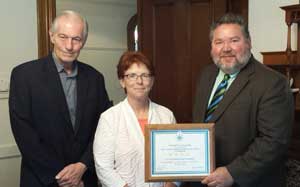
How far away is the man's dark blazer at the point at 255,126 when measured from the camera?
1.64 m

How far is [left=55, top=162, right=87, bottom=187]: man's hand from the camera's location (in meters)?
1.89

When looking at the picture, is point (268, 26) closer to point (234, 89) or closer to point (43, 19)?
point (234, 89)

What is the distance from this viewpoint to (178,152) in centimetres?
168

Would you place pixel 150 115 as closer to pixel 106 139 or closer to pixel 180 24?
pixel 106 139

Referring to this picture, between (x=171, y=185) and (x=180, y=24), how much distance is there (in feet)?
6.61

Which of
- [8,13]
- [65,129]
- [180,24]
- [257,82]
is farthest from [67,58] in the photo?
[180,24]

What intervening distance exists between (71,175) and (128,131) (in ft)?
1.22

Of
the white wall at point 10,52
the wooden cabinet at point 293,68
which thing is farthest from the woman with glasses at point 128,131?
the white wall at point 10,52

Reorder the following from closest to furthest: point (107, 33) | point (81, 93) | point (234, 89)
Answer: point (234, 89), point (81, 93), point (107, 33)

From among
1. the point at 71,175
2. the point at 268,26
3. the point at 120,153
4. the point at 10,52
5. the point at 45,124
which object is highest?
the point at 268,26

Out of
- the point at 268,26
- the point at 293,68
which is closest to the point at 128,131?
the point at 293,68

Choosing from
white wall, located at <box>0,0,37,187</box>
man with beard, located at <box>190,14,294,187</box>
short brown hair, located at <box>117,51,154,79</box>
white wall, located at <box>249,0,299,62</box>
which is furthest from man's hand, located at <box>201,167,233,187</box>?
white wall, located at <box>0,0,37,187</box>

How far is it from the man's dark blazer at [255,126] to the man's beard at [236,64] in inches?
1.0

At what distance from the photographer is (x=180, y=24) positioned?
3531mm
